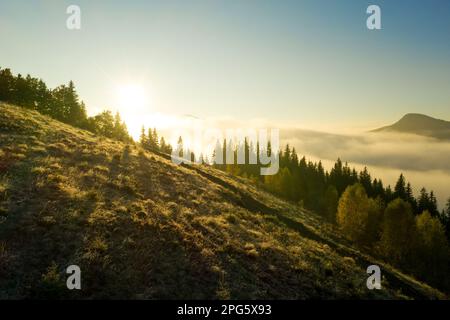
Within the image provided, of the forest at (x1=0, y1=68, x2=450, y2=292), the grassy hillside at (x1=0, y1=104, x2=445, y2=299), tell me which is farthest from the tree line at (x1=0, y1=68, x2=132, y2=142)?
the grassy hillside at (x1=0, y1=104, x2=445, y2=299)

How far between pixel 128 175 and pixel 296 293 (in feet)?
60.1

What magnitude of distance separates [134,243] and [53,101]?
7635 cm

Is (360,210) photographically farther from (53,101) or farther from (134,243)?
(53,101)

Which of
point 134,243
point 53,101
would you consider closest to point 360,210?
point 134,243

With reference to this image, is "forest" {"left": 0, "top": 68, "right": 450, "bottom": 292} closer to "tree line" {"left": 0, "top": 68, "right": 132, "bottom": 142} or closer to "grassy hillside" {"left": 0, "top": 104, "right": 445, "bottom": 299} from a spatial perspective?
"tree line" {"left": 0, "top": 68, "right": 132, "bottom": 142}

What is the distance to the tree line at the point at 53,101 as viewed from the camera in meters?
69.1

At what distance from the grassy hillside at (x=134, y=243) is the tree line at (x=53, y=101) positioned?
48998 mm

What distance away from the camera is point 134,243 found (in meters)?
16.0

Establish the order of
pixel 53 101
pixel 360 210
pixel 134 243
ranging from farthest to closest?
pixel 53 101, pixel 360 210, pixel 134 243

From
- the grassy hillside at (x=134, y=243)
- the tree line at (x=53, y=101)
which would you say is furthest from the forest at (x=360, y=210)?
the grassy hillside at (x=134, y=243)

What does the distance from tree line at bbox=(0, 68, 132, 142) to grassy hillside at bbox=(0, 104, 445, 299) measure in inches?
1929

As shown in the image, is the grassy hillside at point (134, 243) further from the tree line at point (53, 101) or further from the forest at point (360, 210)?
the tree line at point (53, 101)
